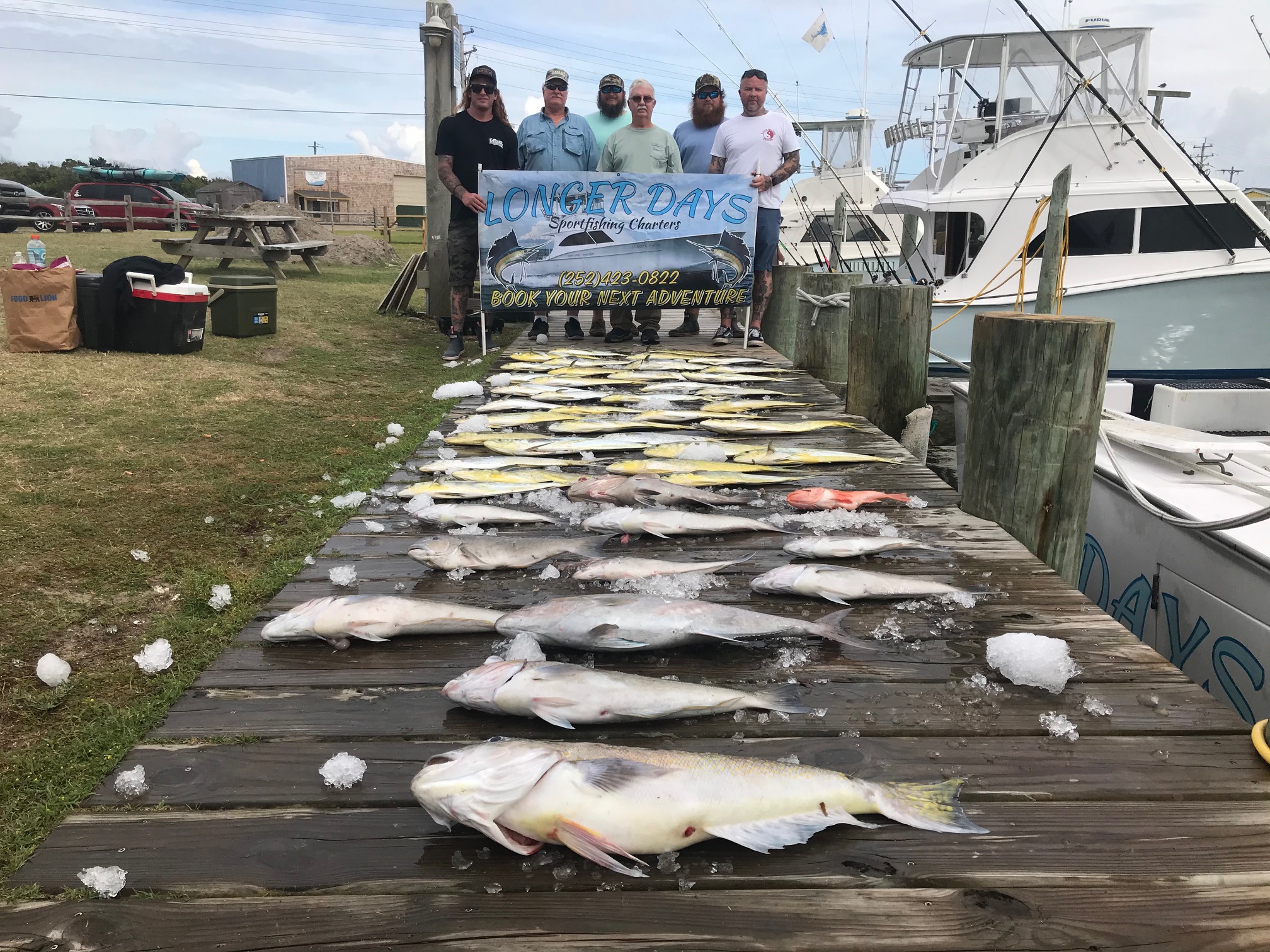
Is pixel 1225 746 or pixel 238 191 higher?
pixel 238 191

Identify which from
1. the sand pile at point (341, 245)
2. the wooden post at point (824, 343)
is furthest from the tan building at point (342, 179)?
the wooden post at point (824, 343)

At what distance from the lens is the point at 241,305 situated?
9.34 m

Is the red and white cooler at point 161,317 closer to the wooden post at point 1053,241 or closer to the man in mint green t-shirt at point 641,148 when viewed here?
the man in mint green t-shirt at point 641,148

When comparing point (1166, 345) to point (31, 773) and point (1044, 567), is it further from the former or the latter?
point (31, 773)

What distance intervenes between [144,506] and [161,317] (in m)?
4.32

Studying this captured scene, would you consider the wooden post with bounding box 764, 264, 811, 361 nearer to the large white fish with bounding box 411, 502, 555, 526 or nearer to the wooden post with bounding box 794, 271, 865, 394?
the wooden post with bounding box 794, 271, 865, 394

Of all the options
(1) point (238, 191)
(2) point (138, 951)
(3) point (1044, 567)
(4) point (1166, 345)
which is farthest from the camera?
(1) point (238, 191)

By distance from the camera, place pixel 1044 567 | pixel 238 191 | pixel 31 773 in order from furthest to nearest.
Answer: pixel 238 191
pixel 1044 567
pixel 31 773

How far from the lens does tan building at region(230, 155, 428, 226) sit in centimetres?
6731

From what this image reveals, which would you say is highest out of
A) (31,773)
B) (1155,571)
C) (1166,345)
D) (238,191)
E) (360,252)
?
(238,191)

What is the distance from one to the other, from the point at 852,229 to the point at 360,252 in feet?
41.4

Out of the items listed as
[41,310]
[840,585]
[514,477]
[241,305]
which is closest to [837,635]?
[840,585]

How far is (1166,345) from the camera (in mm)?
9633

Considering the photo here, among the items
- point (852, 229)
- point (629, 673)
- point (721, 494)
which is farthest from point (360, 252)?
point (629, 673)
